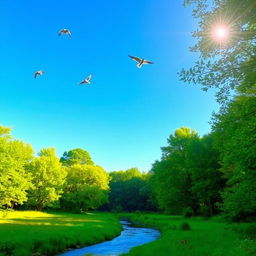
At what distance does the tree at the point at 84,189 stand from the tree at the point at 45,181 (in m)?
7.31

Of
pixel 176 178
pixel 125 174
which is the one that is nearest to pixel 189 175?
pixel 176 178

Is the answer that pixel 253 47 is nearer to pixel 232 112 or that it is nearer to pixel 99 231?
pixel 232 112

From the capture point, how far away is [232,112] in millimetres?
22469

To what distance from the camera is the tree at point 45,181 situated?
71.8 m

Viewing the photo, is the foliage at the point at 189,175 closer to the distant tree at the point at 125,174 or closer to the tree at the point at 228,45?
the tree at the point at 228,45

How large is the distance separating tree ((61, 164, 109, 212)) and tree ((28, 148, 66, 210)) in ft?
24.0

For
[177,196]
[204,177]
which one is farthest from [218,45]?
[177,196]

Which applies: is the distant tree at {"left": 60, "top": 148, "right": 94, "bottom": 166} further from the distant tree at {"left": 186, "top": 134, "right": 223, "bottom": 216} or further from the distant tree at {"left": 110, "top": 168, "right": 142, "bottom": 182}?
the distant tree at {"left": 186, "top": 134, "right": 223, "bottom": 216}

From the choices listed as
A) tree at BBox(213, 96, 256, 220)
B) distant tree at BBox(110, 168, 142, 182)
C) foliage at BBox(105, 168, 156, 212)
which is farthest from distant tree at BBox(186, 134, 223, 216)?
distant tree at BBox(110, 168, 142, 182)

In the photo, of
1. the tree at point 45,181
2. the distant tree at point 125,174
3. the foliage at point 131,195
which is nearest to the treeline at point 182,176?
the tree at point 45,181

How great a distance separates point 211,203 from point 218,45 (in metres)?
44.6

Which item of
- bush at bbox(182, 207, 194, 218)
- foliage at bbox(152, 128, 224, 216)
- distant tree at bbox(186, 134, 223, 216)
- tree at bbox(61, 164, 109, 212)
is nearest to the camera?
distant tree at bbox(186, 134, 223, 216)

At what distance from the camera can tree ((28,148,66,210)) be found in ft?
236

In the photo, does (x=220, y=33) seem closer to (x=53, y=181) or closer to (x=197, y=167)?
(x=197, y=167)
